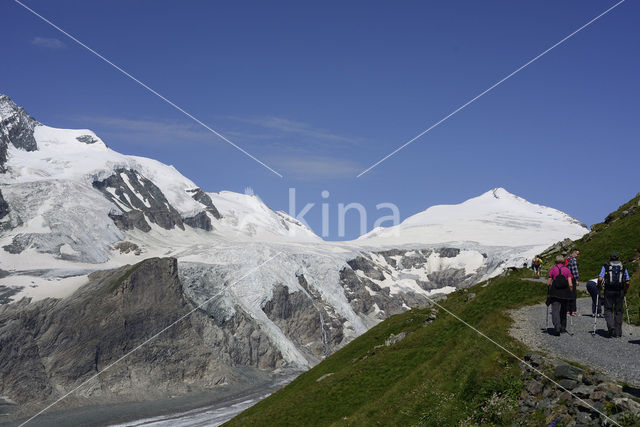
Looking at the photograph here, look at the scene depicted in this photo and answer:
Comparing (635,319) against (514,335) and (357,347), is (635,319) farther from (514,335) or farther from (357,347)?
(357,347)

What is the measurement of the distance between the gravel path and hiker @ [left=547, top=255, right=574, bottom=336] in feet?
2.26

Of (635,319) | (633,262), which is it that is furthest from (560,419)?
(633,262)

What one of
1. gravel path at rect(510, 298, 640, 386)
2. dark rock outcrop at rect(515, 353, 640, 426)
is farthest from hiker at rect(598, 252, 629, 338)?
dark rock outcrop at rect(515, 353, 640, 426)

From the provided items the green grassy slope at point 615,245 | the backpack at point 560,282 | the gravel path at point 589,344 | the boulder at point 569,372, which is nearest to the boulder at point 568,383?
the boulder at point 569,372

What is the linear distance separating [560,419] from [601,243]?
4099cm

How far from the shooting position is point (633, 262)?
161 ft

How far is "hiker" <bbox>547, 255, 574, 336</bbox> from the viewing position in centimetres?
3042

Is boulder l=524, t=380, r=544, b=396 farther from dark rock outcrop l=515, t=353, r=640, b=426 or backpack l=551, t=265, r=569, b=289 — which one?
backpack l=551, t=265, r=569, b=289

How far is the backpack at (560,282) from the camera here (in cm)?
3073

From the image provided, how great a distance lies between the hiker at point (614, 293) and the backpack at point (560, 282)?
7.45ft

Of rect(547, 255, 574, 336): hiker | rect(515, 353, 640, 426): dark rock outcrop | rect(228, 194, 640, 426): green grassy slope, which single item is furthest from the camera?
rect(547, 255, 574, 336): hiker

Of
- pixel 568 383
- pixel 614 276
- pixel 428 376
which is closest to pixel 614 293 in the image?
pixel 614 276

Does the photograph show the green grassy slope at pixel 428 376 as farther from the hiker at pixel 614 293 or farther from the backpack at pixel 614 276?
the backpack at pixel 614 276

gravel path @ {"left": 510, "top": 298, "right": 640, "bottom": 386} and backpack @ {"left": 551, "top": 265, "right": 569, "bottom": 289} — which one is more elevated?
backpack @ {"left": 551, "top": 265, "right": 569, "bottom": 289}
